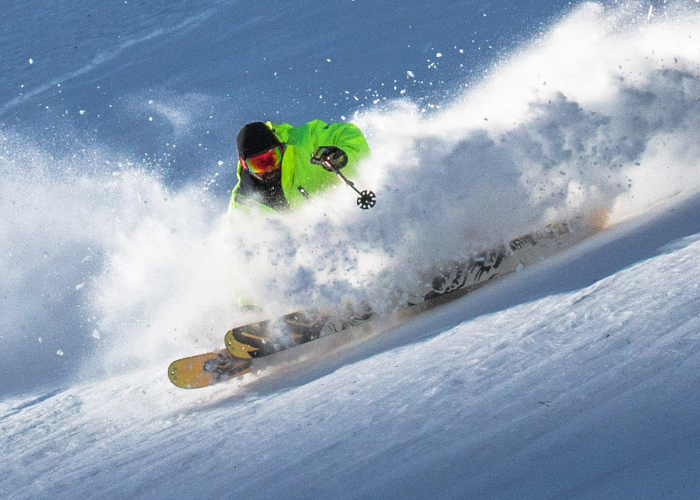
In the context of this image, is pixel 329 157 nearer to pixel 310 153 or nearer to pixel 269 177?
pixel 310 153

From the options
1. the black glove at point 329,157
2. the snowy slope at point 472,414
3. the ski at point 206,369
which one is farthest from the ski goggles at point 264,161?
the snowy slope at point 472,414

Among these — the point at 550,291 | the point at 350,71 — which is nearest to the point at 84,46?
the point at 350,71

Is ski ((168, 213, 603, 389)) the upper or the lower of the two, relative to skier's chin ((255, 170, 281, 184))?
lower

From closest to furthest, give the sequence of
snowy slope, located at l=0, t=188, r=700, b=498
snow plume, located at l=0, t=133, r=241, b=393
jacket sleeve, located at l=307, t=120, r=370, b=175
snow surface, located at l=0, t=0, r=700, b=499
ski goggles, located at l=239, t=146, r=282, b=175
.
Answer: snowy slope, located at l=0, t=188, r=700, b=498 < snow surface, located at l=0, t=0, r=700, b=499 < ski goggles, located at l=239, t=146, r=282, b=175 < jacket sleeve, located at l=307, t=120, r=370, b=175 < snow plume, located at l=0, t=133, r=241, b=393

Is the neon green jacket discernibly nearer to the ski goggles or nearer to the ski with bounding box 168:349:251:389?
the ski goggles

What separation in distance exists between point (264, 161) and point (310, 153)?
0.39 meters

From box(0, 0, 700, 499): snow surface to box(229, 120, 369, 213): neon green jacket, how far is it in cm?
14

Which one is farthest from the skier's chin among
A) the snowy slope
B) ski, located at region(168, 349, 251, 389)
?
the snowy slope

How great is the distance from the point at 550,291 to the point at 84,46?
60.5ft

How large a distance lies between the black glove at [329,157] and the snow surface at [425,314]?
0.46 meters

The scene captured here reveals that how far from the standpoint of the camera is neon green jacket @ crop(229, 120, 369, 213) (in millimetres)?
5098

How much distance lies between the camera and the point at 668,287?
2.83 meters

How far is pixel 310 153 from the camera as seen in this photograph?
16.7 ft

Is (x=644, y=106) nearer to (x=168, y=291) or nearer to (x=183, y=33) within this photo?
(x=168, y=291)
